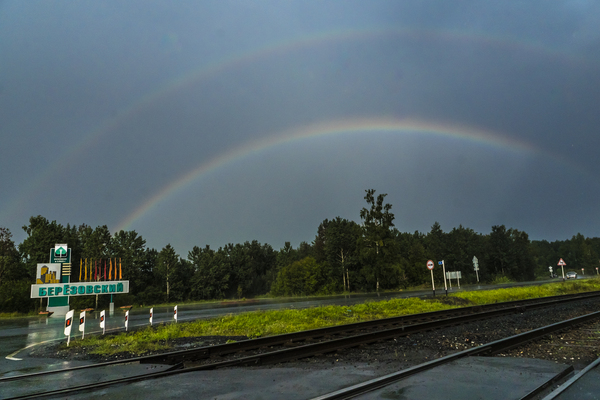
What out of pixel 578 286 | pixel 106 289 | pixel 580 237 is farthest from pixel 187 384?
pixel 580 237

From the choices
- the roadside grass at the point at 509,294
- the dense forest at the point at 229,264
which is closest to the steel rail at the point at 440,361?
the roadside grass at the point at 509,294

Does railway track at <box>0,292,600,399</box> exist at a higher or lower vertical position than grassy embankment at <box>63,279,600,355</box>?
higher

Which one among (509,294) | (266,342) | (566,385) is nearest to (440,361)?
(566,385)

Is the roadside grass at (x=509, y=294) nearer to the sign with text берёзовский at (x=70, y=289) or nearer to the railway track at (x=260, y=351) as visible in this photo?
the railway track at (x=260, y=351)

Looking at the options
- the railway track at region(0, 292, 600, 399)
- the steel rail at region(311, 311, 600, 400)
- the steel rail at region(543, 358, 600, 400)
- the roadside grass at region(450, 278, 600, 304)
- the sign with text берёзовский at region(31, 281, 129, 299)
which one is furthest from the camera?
the sign with text берёзовский at region(31, 281, 129, 299)

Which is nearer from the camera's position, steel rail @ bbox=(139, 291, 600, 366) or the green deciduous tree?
steel rail @ bbox=(139, 291, 600, 366)

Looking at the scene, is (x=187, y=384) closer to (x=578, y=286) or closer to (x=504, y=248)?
(x=578, y=286)

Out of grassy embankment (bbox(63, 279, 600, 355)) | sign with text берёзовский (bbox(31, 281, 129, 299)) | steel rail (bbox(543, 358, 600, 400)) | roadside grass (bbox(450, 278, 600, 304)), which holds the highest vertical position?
sign with text берёзовский (bbox(31, 281, 129, 299))

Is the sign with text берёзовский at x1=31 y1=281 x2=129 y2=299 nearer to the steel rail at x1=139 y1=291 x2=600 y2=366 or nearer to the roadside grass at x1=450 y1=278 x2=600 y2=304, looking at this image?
the steel rail at x1=139 y1=291 x2=600 y2=366

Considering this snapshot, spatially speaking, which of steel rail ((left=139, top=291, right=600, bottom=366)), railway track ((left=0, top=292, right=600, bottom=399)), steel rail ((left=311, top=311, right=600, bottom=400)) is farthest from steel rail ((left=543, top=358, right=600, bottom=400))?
steel rail ((left=139, top=291, right=600, bottom=366))

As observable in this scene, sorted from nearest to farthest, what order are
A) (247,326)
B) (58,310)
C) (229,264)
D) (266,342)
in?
(266,342) → (247,326) → (58,310) → (229,264)

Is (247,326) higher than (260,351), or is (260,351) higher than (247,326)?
(260,351)

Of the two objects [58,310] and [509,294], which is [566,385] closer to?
[509,294]

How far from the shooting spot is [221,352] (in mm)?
10328
